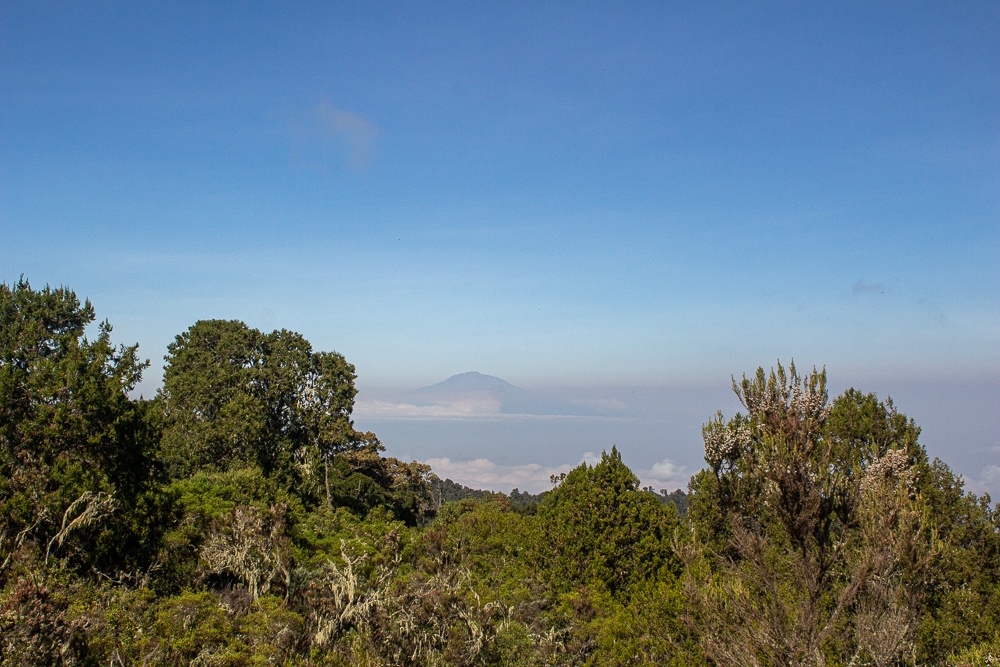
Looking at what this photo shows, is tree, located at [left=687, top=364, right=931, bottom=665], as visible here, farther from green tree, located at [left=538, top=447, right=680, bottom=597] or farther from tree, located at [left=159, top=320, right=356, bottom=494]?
tree, located at [left=159, top=320, right=356, bottom=494]

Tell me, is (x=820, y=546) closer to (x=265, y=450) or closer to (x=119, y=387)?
(x=119, y=387)

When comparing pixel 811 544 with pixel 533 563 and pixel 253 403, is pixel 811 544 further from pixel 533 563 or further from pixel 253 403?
pixel 253 403

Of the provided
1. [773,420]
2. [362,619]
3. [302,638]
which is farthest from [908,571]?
[302,638]

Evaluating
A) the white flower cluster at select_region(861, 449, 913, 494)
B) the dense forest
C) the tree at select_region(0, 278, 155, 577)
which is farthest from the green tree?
the tree at select_region(0, 278, 155, 577)

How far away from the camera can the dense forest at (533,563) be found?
11.3 metres

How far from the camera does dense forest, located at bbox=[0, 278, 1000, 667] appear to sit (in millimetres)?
11281

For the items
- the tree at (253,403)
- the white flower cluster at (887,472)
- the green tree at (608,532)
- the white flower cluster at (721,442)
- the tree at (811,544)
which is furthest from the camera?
the tree at (253,403)

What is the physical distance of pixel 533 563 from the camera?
2392 centimetres

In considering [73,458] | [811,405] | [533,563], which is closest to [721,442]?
[811,405]

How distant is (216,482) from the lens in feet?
105

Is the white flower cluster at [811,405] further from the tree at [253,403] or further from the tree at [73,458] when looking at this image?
the tree at [253,403]

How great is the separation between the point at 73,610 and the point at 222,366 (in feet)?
113

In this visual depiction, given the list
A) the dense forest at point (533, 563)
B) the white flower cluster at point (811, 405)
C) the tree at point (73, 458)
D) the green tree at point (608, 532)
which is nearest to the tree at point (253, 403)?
the dense forest at point (533, 563)

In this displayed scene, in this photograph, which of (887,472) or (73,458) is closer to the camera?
(887,472)
